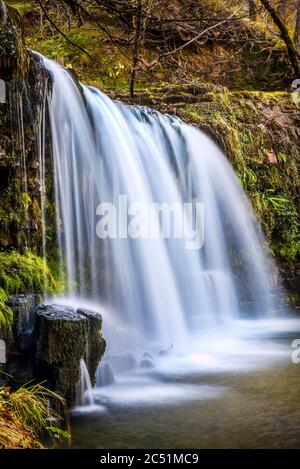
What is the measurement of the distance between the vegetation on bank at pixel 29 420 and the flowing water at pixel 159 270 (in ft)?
0.68

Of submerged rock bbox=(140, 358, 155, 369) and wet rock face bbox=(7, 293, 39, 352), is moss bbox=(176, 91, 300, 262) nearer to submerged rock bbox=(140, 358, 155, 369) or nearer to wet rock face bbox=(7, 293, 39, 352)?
submerged rock bbox=(140, 358, 155, 369)

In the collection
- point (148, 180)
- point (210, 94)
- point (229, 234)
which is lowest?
point (229, 234)

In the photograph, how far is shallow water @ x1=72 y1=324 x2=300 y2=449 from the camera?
3.47m

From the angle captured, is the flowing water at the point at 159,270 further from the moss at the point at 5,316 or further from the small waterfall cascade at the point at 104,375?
the moss at the point at 5,316

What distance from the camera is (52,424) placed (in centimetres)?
366

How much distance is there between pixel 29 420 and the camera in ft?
11.3

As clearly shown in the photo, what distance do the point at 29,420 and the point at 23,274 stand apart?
→ 5.94 ft

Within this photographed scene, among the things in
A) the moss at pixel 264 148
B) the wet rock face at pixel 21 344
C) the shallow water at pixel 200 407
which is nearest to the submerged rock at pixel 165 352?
the shallow water at pixel 200 407

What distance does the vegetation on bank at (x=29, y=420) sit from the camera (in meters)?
2.91

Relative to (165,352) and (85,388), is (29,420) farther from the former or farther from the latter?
(165,352)

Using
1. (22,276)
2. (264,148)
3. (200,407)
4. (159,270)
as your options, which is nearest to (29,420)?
(200,407)

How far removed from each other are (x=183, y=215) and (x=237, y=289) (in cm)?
175
